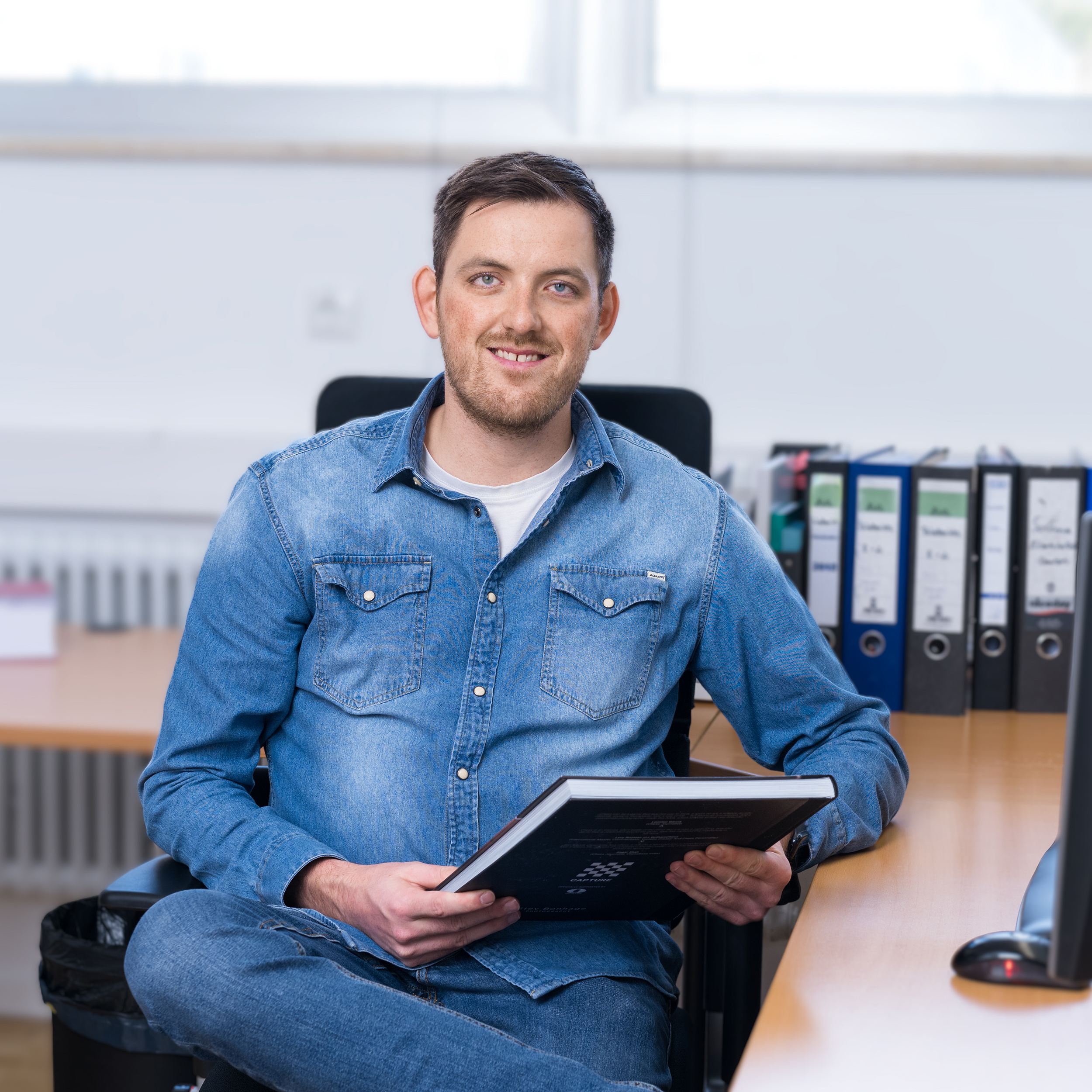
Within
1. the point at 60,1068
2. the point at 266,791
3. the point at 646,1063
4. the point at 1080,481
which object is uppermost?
the point at 1080,481

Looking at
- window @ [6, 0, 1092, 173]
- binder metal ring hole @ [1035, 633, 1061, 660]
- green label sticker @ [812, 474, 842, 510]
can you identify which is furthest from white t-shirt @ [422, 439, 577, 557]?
window @ [6, 0, 1092, 173]

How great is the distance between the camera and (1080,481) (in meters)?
1.71

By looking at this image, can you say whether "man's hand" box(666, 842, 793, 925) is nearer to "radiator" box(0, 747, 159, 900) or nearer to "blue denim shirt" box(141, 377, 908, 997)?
"blue denim shirt" box(141, 377, 908, 997)

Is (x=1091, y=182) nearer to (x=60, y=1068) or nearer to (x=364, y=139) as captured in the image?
(x=364, y=139)

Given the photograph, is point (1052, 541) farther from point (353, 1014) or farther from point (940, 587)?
point (353, 1014)

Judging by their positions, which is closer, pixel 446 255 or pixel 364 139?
pixel 446 255

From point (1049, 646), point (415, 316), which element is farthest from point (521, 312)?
point (415, 316)

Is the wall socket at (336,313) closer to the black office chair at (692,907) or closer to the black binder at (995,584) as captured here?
the black office chair at (692,907)

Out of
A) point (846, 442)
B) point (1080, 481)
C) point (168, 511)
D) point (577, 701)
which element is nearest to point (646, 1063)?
point (577, 701)

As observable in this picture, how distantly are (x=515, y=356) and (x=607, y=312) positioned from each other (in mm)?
148

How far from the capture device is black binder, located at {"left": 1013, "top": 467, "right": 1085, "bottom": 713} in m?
1.71

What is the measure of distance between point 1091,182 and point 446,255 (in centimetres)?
143

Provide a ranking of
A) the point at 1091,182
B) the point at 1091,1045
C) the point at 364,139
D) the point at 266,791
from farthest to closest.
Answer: the point at 364,139 < the point at 1091,182 < the point at 266,791 < the point at 1091,1045

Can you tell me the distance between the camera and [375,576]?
1303mm
